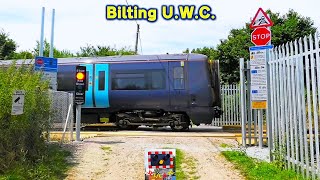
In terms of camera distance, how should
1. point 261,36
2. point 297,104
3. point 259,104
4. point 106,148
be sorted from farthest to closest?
point 106,148, point 261,36, point 259,104, point 297,104

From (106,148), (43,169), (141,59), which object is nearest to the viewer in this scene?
(43,169)

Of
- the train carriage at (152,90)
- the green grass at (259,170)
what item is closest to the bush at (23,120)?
the green grass at (259,170)

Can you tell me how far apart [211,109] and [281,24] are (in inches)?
707

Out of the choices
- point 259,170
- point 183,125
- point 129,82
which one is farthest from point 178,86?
point 259,170

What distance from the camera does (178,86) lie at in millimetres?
16453

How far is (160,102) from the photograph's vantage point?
1659cm

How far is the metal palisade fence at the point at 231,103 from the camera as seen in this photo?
20.8m

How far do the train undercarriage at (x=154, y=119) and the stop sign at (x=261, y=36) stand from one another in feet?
24.3

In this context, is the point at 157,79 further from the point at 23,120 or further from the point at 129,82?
the point at 23,120

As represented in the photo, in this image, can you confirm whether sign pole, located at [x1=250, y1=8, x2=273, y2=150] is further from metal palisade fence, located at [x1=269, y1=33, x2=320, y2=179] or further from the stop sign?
metal palisade fence, located at [x1=269, y1=33, x2=320, y2=179]

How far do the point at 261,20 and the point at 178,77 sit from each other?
7.08 meters

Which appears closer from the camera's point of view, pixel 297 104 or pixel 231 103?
pixel 297 104

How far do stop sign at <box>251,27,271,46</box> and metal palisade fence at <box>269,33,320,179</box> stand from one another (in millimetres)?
1225

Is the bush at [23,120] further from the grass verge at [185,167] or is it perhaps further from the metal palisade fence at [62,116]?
the grass verge at [185,167]
